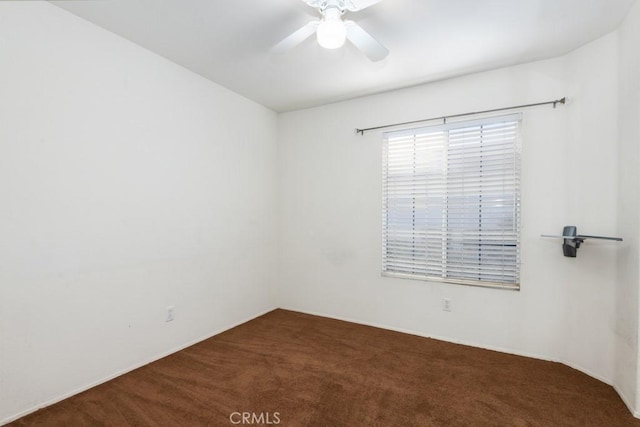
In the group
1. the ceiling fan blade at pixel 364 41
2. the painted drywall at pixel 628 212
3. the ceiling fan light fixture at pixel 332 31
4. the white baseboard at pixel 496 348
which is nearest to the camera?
the ceiling fan light fixture at pixel 332 31

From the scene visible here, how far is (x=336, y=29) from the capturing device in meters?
1.64

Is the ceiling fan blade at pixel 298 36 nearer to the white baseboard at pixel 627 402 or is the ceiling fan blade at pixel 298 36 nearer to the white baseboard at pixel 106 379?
the white baseboard at pixel 106 379

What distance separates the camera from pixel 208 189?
301cm

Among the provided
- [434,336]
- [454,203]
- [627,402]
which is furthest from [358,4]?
[627,402]

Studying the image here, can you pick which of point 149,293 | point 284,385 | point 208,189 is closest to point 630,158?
point 284,385

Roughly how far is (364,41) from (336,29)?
0.31 meters

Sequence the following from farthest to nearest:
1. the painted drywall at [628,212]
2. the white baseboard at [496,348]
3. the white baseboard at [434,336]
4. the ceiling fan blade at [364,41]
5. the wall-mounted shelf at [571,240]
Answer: the white baseboard at [434,336] → the wall-mounted shelf at [571,240] → the white baseboard at [496,348] → the painted drywall at [628,212] → the ceiling fan blade at [364,41]

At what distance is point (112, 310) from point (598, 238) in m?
3.49

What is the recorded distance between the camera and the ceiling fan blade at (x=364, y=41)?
1.77 metres

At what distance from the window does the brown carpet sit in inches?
29.1

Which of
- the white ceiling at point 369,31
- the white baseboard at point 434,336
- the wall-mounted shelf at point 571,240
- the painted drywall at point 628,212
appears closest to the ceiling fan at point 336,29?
the white ceiling at point 369,31

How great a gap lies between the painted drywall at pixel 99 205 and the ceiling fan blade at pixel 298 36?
4.00 feet

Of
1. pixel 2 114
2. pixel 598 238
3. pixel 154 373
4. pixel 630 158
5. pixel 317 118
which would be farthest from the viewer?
pixel 317 118

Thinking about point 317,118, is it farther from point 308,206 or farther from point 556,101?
point 556,101
